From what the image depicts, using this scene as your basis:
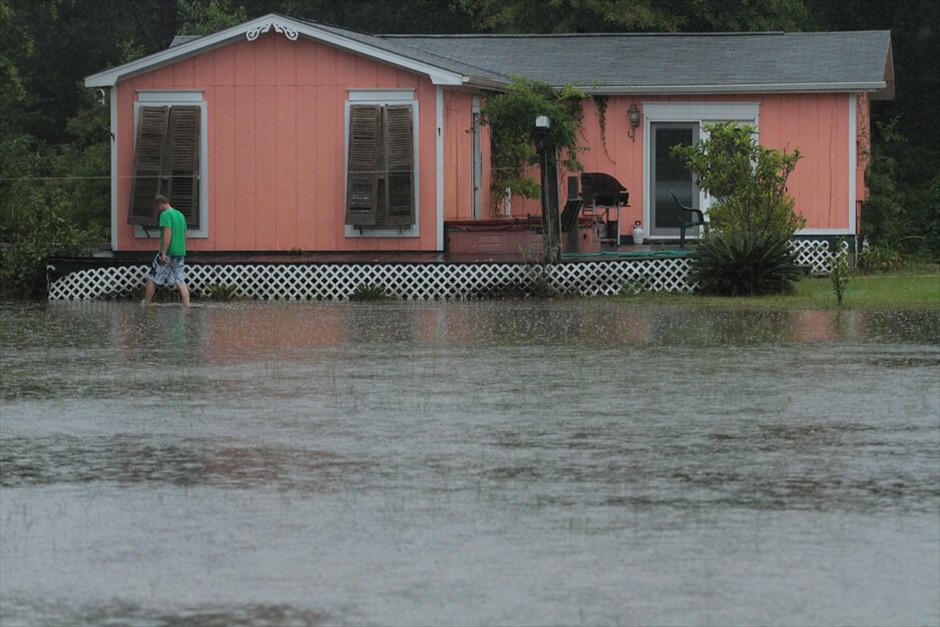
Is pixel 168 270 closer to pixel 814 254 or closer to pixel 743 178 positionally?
pixel 743 178

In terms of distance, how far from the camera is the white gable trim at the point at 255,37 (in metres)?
25.9

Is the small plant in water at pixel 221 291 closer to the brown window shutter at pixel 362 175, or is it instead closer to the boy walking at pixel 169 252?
the boy walking at pixel 169 252

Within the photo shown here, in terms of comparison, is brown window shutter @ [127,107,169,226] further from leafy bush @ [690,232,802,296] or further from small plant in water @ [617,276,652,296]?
leafy bush @ [690,232,802,296]

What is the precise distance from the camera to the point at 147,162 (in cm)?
2680

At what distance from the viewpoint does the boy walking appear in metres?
24.1

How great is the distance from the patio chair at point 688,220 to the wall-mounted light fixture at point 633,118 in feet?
3.90

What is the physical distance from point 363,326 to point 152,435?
28.8 feet

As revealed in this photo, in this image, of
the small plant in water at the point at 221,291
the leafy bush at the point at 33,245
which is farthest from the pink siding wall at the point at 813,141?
the leafy bush at the point at 33,245

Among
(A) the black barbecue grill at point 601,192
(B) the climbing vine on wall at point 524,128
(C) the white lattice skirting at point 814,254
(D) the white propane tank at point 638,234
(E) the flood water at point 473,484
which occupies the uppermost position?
(B) the climbing vine on wall at point 524,128

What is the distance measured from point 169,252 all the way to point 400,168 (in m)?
3.91

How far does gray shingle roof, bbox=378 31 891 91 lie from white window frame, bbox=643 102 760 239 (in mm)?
502

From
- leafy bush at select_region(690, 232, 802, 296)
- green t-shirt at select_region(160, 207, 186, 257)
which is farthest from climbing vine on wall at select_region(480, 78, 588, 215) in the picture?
Answer: green t-shirt at select_region(160, 207, 186, 257)

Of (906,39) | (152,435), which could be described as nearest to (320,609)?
(152,435)

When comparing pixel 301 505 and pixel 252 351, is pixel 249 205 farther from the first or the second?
pixel 301 505
